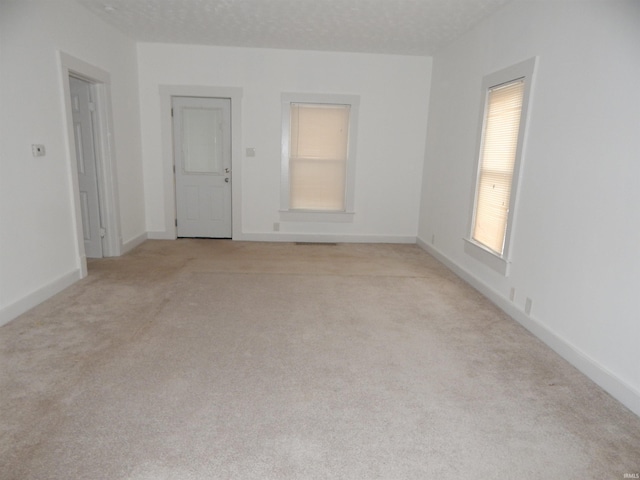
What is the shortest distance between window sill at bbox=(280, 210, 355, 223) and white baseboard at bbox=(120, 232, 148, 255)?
2.05 meters

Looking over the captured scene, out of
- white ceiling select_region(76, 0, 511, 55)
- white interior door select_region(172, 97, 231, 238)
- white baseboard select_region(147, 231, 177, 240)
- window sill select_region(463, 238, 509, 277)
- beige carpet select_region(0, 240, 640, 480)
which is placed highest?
white ceiling select_region(76, 0, 511, 55)

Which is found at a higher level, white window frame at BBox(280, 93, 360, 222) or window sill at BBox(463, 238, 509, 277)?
white window frame at BBox(280, 93, 360, 222)

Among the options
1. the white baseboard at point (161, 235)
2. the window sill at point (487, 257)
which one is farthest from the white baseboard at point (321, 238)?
the window sill at point (487, 257)

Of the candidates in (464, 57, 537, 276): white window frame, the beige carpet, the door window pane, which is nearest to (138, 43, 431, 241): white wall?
the door window pane

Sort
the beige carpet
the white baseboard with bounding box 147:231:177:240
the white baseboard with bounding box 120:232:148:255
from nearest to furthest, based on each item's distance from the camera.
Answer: the beige carpet → the white baseboard with bounding box 120:232:148:255 → the white baseboard with bounding box 147:231:177:240

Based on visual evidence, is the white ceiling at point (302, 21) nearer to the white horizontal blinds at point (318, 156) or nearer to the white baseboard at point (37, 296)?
the white horizontal blinds at point (318, 156)

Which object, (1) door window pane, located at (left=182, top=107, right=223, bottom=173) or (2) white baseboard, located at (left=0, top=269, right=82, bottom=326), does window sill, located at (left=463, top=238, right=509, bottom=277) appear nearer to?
(1) door window pane, located at (left=182, top=107, right=223, bottom=173)

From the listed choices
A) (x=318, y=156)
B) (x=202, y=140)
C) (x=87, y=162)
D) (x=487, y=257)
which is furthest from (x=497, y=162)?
→ (x=87, y=162)

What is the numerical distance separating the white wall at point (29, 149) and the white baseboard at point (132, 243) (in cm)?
114

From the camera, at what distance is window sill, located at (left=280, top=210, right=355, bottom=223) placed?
612 cm

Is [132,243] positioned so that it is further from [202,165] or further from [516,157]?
[516,157]

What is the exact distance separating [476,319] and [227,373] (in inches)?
84.6

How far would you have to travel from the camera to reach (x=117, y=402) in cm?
218

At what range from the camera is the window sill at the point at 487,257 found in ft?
11.9
